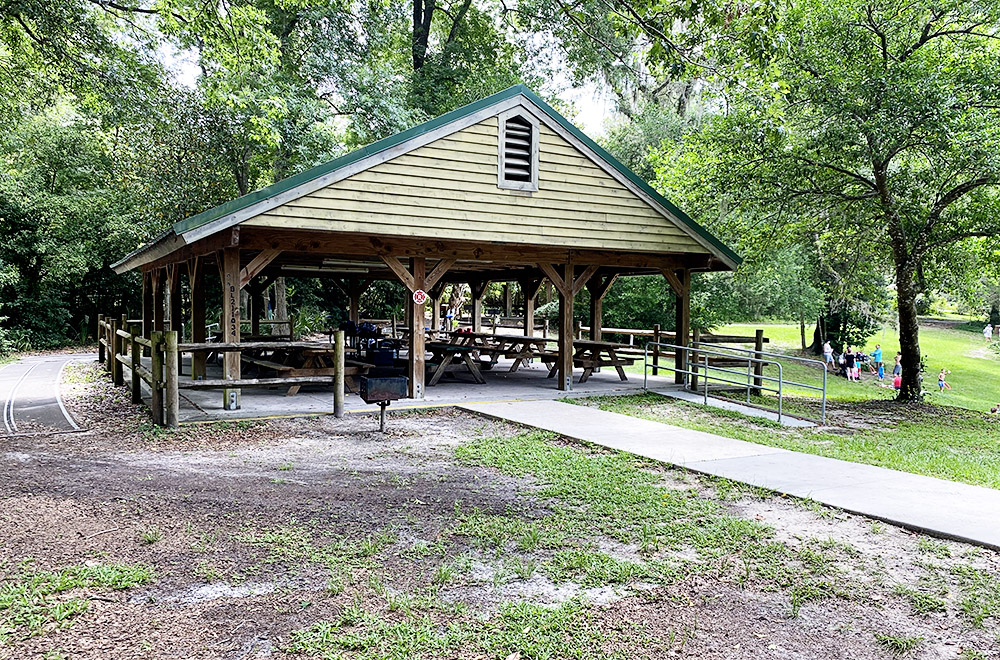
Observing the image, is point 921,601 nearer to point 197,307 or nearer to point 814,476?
point 814,476

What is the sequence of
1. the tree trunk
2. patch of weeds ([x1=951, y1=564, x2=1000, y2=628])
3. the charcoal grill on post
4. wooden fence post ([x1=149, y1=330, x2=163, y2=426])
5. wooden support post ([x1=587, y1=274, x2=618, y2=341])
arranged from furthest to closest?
wooden support post ([x1=587, y1=274, x2=618, y2=341]), the tree trunk, wooden fence post ([x1=149, y1=330, x2=163, y2=426]), the charcoal grill on post, patch of weeds ([x1=951, y1=564, x2=1000, y2=628])

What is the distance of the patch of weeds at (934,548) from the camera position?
472cm

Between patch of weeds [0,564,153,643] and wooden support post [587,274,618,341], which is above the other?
wooden support post [587,274,618,341]

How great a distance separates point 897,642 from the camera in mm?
3512

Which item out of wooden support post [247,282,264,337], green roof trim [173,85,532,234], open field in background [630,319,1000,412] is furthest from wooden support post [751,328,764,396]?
wooden support post [247,282,264,337]

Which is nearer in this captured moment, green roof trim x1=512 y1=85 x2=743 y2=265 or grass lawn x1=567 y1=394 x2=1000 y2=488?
grass lawn x1=567 y1=394 x2=1000 y2=488

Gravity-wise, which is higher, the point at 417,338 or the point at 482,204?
the point at 482,204

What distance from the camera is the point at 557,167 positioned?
40.6 ft

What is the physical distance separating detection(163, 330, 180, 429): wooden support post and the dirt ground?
1.71m

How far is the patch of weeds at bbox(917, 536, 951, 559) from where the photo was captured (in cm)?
472

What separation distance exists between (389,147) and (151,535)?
738 cm

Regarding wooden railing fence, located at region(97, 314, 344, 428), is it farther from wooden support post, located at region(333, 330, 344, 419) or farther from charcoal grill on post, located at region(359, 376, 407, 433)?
charcoal grill on post, located at region(359, 376, 407, 433)

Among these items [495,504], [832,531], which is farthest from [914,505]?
[495,504]

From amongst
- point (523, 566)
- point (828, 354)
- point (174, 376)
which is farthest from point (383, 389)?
point (828, 354)
